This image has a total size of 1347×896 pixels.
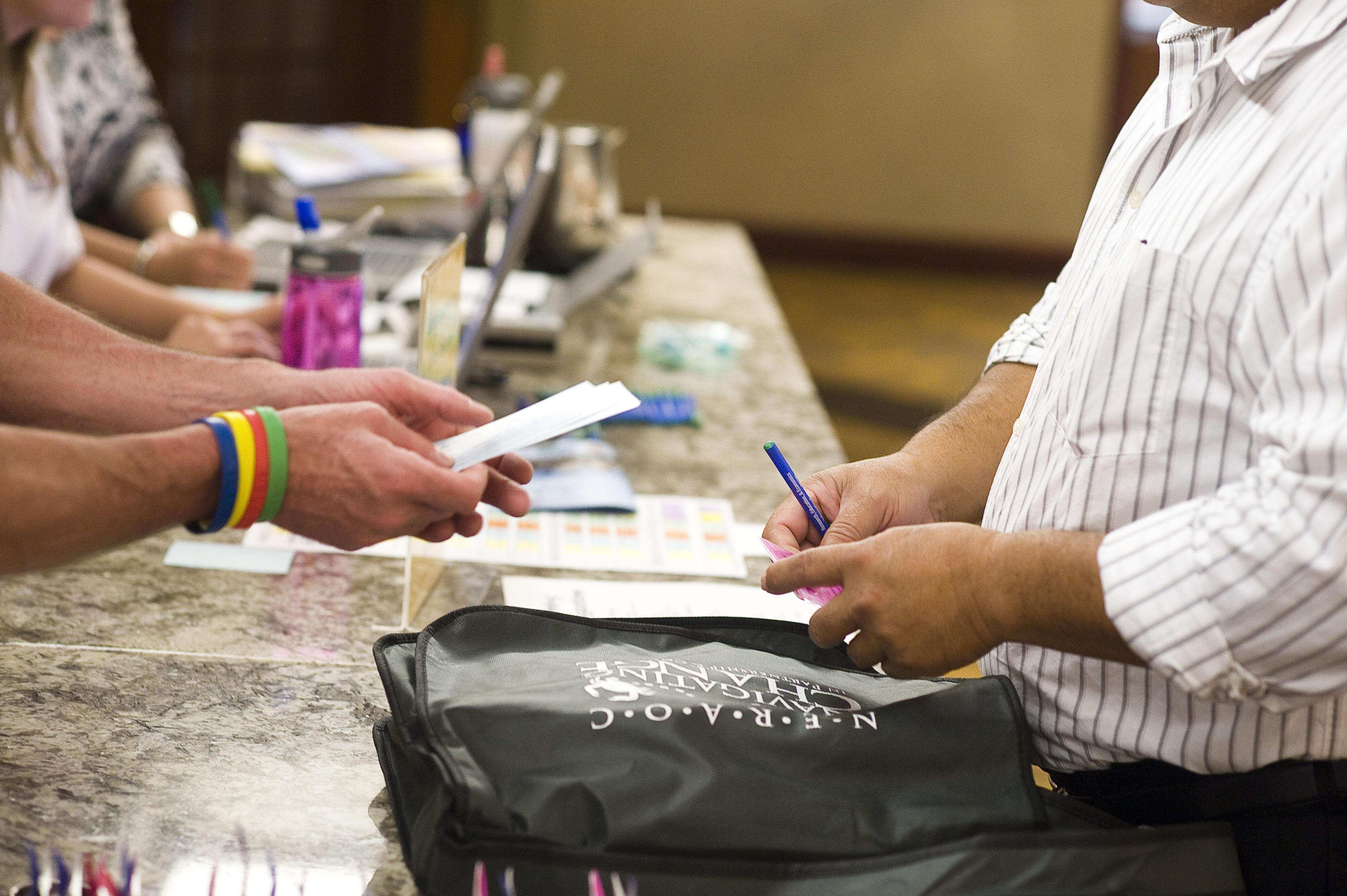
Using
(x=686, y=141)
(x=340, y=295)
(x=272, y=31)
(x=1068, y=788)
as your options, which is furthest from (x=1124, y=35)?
(x=1068, y=788)

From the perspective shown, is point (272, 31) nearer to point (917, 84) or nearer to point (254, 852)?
point (917, 84)

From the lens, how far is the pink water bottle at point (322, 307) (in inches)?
69.1

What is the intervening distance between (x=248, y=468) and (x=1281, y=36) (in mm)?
835

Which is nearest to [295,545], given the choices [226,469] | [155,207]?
[226,469]

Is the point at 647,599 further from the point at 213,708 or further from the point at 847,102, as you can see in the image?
the point at 847,102

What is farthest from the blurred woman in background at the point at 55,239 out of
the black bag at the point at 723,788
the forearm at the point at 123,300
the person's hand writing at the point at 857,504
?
the black bag at the point at 723,788

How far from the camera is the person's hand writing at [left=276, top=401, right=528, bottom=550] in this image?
1.07 m

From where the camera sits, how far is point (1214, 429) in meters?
0.91

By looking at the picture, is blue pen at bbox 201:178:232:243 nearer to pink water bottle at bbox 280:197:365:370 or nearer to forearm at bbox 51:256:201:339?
forearm at bbox 51:256:201:339

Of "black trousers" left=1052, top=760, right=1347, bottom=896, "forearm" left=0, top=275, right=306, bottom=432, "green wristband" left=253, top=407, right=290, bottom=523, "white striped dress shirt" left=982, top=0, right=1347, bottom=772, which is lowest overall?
"black trousers" left=1052, top=760, right=1347, bottom=896

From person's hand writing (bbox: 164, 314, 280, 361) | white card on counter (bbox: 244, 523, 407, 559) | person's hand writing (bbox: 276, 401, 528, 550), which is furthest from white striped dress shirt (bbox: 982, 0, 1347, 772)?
person's hand writing (bbox: 164, 314, 280, 361)

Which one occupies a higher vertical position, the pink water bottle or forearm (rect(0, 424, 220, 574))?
forearm (rect(0, 424, 220, 574))

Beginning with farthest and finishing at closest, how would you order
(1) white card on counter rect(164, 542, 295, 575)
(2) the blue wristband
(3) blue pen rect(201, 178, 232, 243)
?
(3) blue pen rect(201, 178, 232, 243) < (1) white card on counter rect(164, 542, 295, 575) < (2) the blue wristband

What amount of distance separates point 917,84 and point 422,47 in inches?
103
